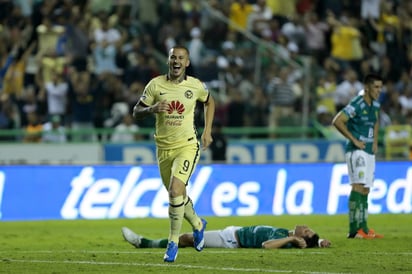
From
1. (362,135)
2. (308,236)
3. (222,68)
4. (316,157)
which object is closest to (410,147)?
(316,157)

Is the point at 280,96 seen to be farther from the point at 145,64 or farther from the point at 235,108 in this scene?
the point at 145,64

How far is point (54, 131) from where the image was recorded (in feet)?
81.1

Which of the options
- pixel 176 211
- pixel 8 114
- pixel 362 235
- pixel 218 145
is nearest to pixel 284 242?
pixel 176 211

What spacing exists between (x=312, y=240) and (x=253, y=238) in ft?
2.42

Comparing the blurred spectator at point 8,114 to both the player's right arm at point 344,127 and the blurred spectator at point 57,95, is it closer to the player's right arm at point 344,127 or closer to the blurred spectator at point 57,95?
the blurred spectator at point 57,95

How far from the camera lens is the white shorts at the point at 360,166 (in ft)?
54.4

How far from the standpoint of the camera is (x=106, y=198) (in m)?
21.7

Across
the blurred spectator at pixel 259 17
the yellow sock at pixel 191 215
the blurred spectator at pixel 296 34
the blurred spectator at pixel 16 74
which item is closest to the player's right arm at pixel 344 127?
the yellow sock at pixel 191 215

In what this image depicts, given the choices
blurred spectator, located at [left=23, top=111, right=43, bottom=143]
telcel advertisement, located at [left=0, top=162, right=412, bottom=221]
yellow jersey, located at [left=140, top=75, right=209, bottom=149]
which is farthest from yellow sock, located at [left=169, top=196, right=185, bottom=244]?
blurred spectator, located at [left=23, top=111, right=43, bottom=143]

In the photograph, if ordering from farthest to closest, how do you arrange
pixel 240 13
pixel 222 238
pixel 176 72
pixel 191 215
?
pixel 240 13 < pixel 222 238 < pixel 191 215 < pixel 176 72

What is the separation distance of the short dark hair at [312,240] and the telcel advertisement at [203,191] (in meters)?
7.09

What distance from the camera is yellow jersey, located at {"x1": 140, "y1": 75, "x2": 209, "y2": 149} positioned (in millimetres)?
13336

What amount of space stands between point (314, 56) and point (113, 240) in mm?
13240

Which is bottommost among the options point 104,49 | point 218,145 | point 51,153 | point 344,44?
point 51,153
